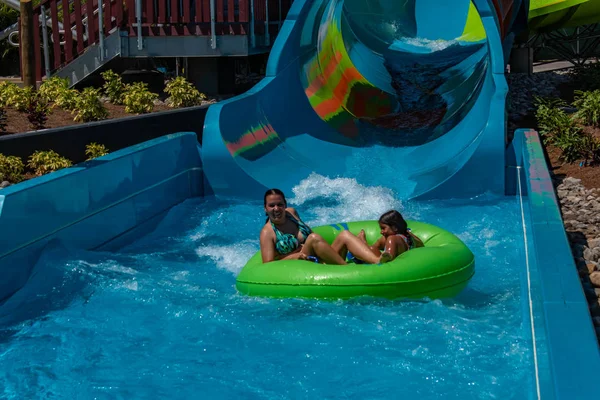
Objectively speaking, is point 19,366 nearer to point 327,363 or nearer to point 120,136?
point 327,363

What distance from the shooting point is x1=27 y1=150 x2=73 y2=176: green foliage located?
696 cm

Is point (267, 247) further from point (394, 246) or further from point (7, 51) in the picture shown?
point (7, 51)

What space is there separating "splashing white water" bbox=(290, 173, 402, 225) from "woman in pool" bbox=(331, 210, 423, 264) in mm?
1780

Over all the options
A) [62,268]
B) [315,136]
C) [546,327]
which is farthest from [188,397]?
[315,136]

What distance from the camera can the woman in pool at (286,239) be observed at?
517 cm

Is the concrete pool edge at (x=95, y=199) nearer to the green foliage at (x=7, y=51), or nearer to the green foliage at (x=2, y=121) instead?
the green foliage at (x=2, y=121)

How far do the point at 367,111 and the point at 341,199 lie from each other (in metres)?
2.95

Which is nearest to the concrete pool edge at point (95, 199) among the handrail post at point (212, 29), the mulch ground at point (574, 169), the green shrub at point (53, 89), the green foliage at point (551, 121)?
the green shrub at point (53, 89)

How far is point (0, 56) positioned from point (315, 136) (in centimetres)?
880

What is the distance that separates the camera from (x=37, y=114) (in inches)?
320

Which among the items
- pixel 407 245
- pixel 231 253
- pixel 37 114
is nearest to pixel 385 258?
pixel 407 245

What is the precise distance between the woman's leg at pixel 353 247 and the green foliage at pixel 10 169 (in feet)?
9.40

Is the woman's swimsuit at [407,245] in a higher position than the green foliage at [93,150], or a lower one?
lower

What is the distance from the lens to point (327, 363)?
410 centimetres
